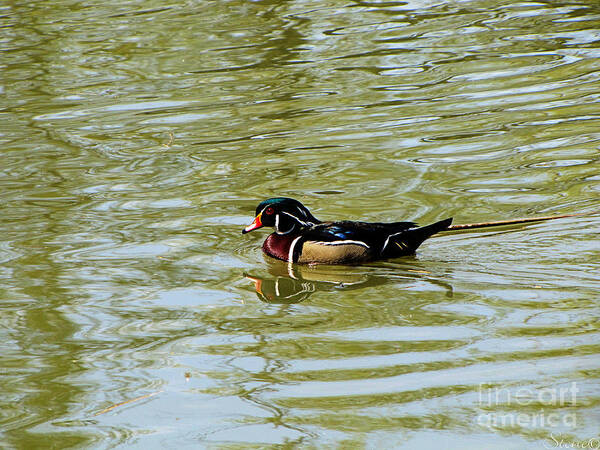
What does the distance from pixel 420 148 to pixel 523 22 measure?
6.09 m

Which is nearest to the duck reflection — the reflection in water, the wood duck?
the reflection in water

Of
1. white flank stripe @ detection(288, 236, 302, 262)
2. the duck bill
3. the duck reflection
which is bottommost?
the duck reflection

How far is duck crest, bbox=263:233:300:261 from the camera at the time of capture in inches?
313

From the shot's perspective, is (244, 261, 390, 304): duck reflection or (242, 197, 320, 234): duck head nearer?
(244, 261, 390, 304): duck reflection

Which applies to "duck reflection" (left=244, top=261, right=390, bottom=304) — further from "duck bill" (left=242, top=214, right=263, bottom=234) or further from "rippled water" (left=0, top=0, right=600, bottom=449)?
"duck bill" (left=242, top=214, right=263, bottom=234)

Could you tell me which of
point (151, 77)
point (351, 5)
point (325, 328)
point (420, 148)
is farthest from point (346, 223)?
point (351, 5)

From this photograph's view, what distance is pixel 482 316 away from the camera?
6188 millimetres

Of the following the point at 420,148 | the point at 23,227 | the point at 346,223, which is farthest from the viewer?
the point at 420,148

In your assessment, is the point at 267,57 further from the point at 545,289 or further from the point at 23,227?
the point at 545,289

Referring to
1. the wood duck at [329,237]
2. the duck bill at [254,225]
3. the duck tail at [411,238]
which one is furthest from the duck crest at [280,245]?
the duck tail at [411,238]

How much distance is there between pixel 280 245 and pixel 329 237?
1.57 feet

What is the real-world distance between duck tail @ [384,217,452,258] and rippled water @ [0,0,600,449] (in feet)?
0.46

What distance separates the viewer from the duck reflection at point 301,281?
23.7 feet

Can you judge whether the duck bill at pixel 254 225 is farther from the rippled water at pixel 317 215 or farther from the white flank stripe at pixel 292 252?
the white flank stripe at pixel 292 252
